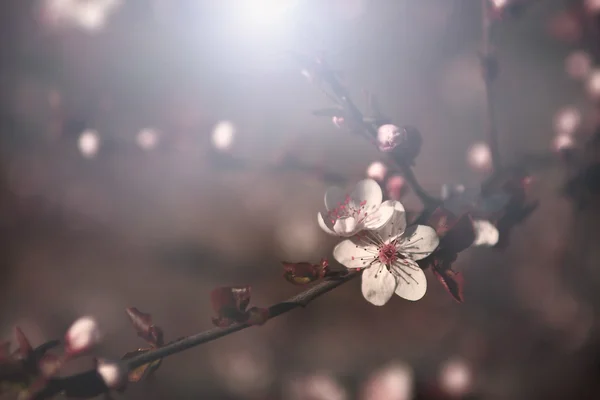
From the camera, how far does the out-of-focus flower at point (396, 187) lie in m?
0.80

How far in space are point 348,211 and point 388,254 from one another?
0.09m

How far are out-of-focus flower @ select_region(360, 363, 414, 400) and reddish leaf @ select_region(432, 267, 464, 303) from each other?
0.94 m

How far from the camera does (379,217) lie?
672 millimetres

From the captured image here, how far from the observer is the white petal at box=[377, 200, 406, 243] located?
2.15 ft

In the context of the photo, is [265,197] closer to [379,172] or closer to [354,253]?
[379,172]

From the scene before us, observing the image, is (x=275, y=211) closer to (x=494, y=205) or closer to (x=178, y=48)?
(x=178, y=48)

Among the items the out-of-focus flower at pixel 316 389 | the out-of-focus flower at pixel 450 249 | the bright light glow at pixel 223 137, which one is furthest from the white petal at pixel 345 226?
the out-of-focus flower at pixel 316 389

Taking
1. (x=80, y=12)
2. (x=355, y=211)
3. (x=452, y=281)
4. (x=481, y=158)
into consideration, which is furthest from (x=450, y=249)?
(x=80, y=12)

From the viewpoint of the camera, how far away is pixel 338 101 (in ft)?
2.39

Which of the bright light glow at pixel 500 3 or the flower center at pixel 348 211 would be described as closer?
the flower center at pixel 348 211

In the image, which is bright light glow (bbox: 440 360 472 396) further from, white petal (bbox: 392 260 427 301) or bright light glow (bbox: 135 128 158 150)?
bright light glow (bbox: 135 128 158 150)

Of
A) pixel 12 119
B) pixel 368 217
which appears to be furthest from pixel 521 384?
pixel 12 119

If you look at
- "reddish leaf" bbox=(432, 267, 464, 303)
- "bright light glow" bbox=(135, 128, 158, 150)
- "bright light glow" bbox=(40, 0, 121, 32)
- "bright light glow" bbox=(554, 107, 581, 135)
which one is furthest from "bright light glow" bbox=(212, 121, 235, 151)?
"bright light glow" bbox=(40, 0, 121, 32)

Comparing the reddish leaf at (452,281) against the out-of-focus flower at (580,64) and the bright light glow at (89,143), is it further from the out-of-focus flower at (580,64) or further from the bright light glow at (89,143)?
the out-of-focus flower at (580,64)
